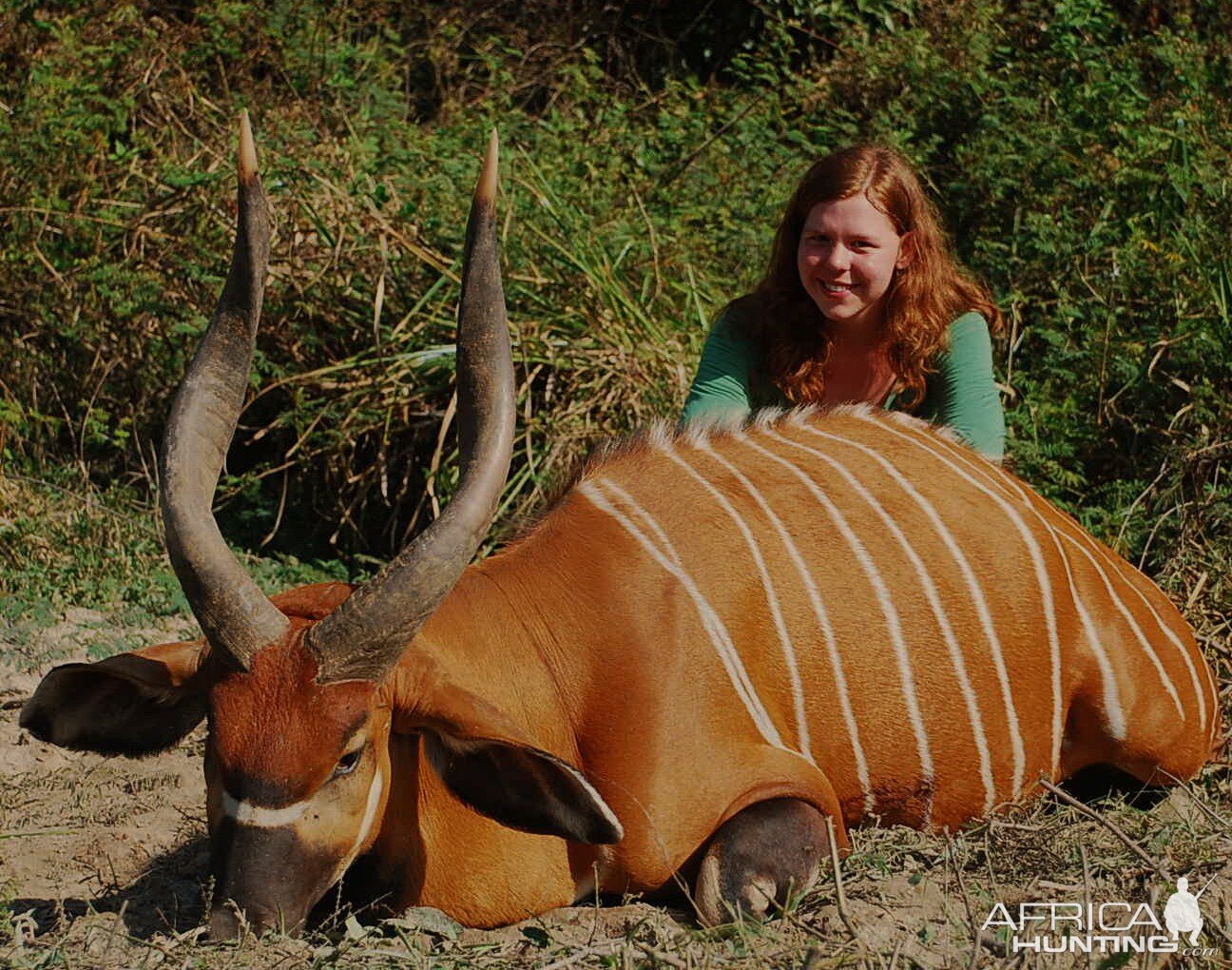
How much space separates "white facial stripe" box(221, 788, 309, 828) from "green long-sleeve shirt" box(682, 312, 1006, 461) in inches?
68.8

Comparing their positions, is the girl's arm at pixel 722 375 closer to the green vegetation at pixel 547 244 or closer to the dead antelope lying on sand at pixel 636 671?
the dead antelope lying on sand at pixel 636 671

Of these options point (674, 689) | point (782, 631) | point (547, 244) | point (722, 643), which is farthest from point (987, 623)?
point (547, 244)

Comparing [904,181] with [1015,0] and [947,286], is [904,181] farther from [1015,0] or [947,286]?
[1015,0]

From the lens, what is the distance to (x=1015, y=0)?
25.1ft

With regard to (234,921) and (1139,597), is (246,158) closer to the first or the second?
(234,921)

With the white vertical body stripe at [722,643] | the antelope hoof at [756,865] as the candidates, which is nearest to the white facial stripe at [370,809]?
the antelope hoof at [756,865]

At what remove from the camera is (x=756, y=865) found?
2748 mm

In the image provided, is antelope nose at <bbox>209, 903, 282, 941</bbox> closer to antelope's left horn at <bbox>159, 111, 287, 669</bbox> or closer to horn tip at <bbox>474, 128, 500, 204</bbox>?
antelope's left horn at <bbox>159, 111, 287, 669</bbox>

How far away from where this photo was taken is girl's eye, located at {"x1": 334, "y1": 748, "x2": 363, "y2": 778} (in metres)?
2.48

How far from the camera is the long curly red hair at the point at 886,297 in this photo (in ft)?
13.0

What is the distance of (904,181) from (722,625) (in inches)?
61.4

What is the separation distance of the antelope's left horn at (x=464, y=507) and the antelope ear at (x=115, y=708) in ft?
1.18

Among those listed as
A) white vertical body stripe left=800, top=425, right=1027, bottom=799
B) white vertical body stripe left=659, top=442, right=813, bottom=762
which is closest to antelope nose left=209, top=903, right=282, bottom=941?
white vertical body stripe left=659, top=442, right=813, bottom=762

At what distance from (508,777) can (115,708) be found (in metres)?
0.77
